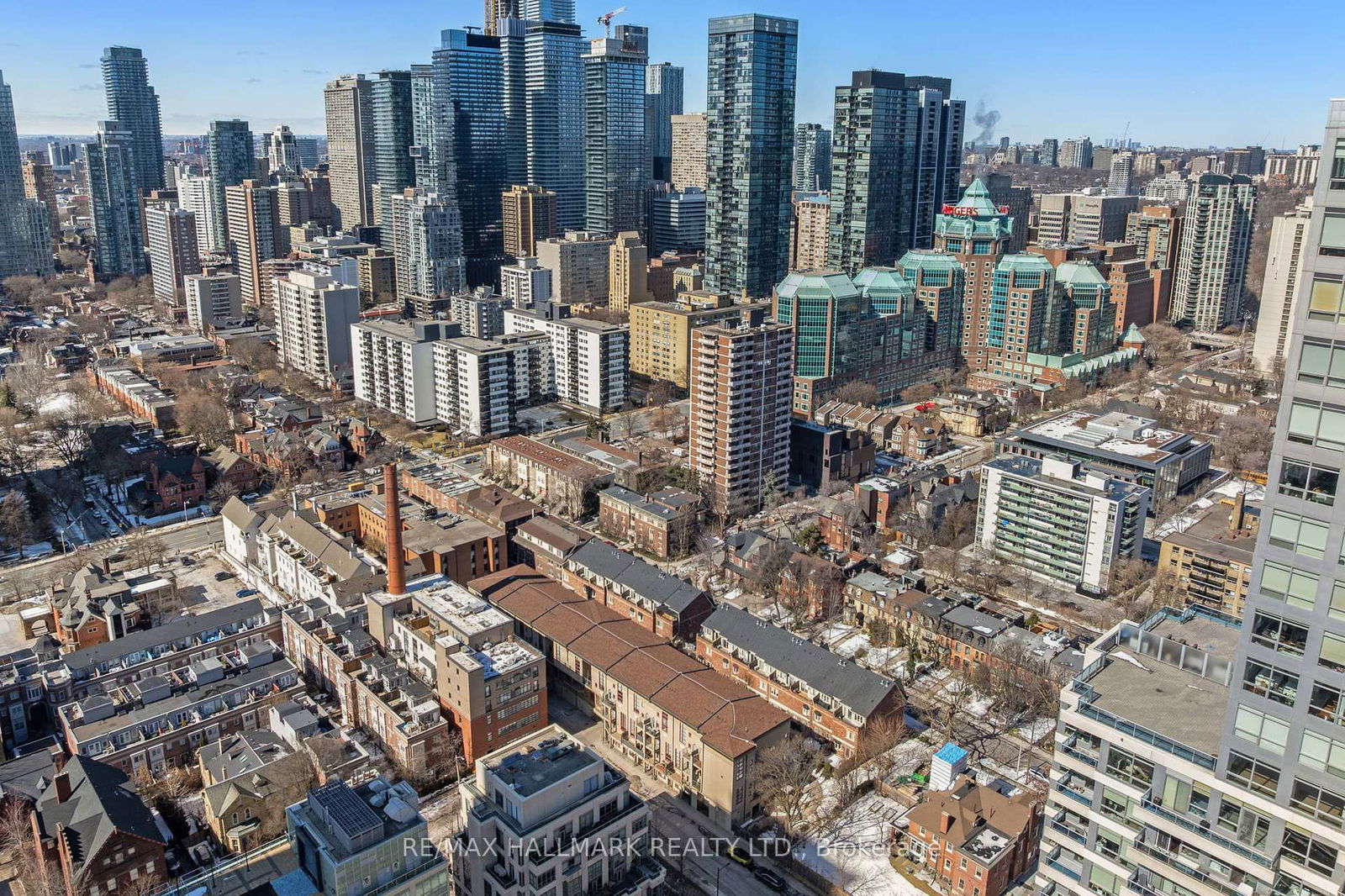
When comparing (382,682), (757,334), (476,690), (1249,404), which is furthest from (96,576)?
(1249,404)

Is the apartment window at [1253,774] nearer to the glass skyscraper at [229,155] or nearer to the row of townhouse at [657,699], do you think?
the row of townhouse at [657,699]

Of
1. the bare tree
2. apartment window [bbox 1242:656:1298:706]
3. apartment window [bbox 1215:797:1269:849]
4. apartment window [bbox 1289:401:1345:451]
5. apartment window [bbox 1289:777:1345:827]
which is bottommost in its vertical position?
the bare tree

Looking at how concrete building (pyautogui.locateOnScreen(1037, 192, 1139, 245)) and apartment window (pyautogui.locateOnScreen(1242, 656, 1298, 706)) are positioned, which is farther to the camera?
concrete building (pyautogui.locateOnScreen(1037, 192, 1139, 245))

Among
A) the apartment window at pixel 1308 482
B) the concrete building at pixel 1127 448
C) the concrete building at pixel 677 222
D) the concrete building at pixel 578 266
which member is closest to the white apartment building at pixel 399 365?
the concrete building at pixel 578 266

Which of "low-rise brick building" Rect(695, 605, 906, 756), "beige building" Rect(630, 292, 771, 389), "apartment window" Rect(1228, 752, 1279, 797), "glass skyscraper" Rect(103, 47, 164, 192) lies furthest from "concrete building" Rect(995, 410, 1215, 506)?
"glass skyscraper" Rect(103, 47, 164, 192)

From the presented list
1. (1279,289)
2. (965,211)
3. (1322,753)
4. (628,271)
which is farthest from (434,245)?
(1322,753)

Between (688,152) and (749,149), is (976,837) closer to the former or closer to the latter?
(749,149)

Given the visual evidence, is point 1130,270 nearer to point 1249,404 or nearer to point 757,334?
point 1249,404

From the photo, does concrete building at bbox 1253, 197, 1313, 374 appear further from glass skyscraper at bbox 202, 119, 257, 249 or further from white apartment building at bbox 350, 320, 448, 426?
glass skyscraper at bbox 202, 119, 257, 249
